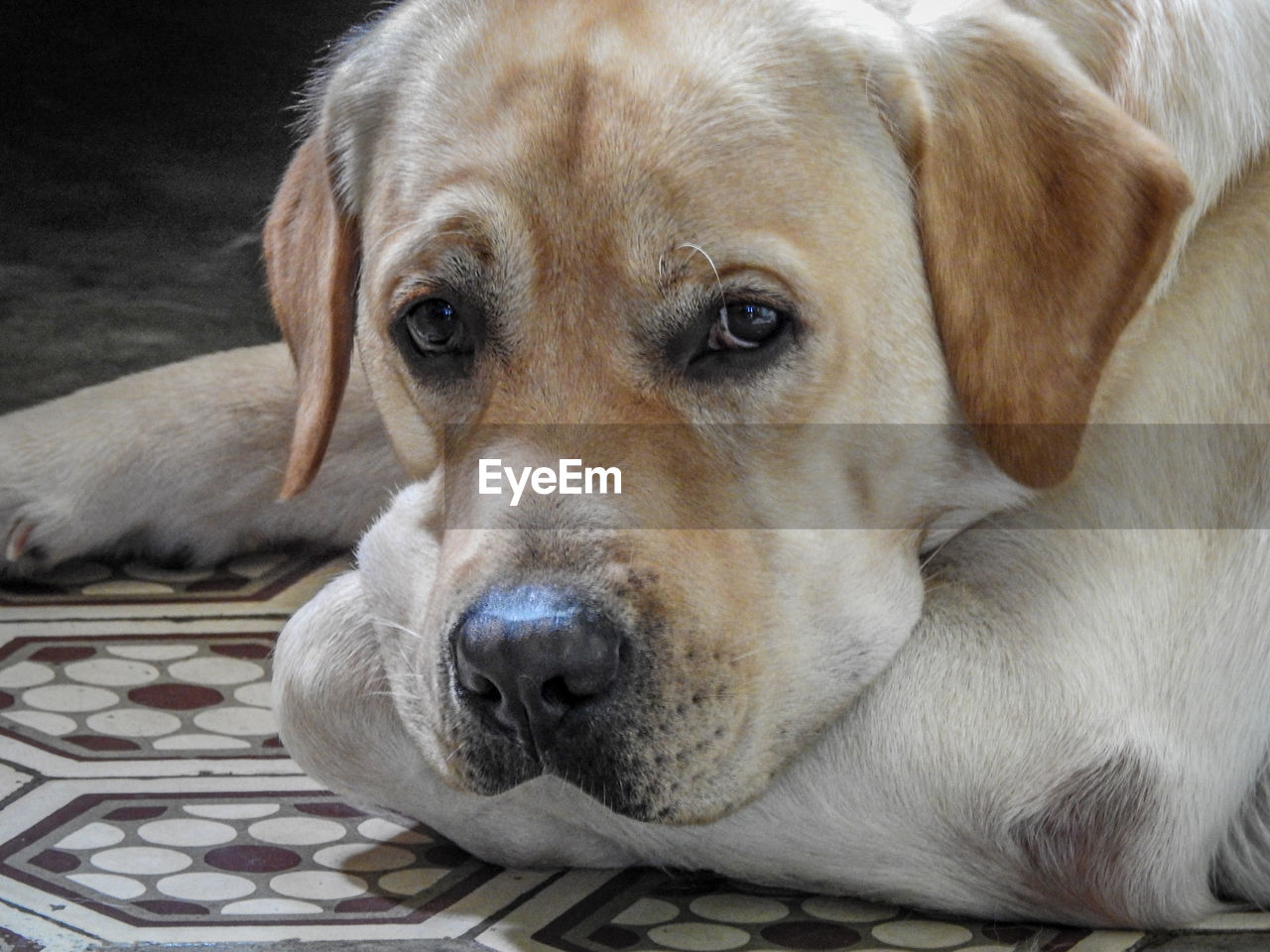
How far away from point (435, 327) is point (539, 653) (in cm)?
41

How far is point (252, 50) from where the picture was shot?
5207 mm

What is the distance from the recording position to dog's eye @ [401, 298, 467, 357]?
1.99 m

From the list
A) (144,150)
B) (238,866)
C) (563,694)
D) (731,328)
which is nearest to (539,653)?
(563,694)

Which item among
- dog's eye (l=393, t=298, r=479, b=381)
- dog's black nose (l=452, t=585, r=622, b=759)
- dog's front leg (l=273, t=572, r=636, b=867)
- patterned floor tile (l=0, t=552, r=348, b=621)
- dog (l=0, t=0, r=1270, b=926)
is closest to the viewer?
dog's black nose (l=452, t=585, r=622, b=759)

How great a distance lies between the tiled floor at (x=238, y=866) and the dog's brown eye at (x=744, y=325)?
578mm

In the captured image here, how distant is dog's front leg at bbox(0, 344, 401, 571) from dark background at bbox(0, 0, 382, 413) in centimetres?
159

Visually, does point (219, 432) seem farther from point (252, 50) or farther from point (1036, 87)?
point (252, 50)

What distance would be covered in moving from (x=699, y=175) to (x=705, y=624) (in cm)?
41

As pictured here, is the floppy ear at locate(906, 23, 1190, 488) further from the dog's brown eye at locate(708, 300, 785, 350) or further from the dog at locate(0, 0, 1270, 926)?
the dog's brown eye at locate(708, 300, 785, 350)

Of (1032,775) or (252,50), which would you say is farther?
(252,50)

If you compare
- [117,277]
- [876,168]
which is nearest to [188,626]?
[876,168]

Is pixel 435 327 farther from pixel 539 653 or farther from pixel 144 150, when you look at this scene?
pixel 144 150

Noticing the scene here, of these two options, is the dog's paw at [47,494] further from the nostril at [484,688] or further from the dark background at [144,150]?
the dark background at [144,150]

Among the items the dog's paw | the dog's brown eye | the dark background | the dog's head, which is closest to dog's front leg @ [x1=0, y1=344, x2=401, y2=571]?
the dog's paw
